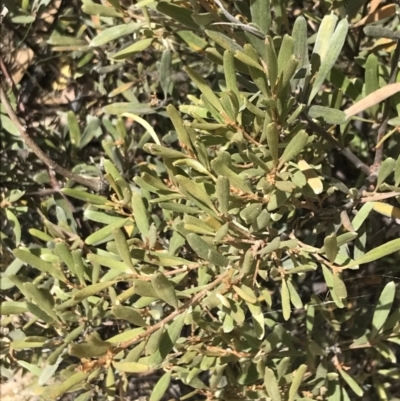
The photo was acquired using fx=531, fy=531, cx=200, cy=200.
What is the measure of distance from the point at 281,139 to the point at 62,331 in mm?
494

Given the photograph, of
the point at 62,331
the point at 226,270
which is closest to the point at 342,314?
the point at 226,270

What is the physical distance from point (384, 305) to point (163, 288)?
413 mm

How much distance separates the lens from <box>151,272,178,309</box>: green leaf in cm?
61

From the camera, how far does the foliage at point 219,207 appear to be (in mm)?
662

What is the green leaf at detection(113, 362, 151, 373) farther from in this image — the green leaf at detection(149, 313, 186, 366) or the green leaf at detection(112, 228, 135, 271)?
the green leaf at detection(112, 228, 135, 271)

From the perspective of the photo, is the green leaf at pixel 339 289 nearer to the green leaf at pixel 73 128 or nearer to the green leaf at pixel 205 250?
the green leaf at pixel 205 250

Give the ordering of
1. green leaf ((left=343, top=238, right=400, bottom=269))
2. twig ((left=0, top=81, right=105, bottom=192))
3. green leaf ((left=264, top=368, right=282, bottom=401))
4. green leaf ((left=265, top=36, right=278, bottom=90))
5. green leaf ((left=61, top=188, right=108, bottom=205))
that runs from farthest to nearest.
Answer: twig ((left=0, top=81, right=105, bottom=192)) < green leaf ((left=61, top=188, right=108, bottom=205)) < green leaf ((left=264, top=368, right=282, bottom=401)) < green leaf ((left=343, top=238, right=400, bottom=269)) < green leaf ((left=265, top=36, right=278, bottom=90))

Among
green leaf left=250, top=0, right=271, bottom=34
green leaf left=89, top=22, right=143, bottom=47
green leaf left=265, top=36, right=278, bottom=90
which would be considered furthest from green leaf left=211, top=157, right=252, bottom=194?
green leaf left=89, top=22, right=143, bottom=47

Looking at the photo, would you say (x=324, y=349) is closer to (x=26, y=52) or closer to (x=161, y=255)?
(x=161, y=255)

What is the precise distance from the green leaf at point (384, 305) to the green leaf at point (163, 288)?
1.27 ft

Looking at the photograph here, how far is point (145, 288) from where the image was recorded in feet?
2.06

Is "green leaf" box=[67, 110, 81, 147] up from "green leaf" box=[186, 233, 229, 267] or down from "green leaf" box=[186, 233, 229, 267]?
up

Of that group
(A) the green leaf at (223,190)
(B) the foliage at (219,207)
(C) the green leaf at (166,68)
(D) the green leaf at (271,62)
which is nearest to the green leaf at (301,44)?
(B) the foliage at (219,207)

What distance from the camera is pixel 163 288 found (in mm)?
620
